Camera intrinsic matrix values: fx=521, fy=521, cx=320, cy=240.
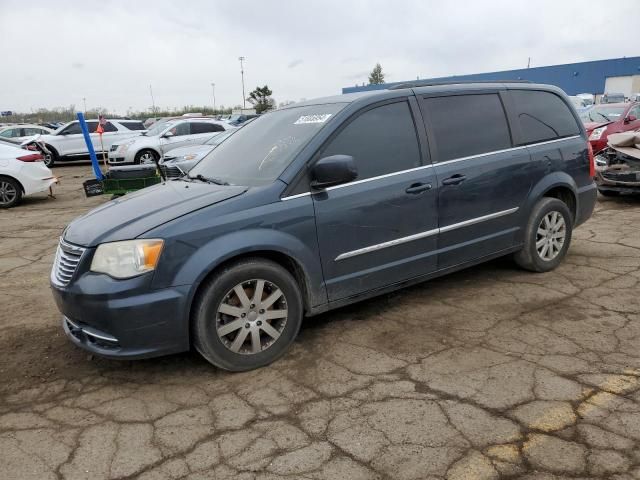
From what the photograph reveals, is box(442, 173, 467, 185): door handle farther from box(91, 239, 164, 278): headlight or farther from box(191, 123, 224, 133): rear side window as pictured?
box(191, 123, 224, 133): rear side window

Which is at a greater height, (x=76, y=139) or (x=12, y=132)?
(x=12, y=132)

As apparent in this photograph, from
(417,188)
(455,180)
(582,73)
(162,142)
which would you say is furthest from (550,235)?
(582,73)

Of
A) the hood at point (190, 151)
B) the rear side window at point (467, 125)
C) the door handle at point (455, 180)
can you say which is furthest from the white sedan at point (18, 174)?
the door handle at point (455, 180)

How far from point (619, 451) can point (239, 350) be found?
2152 mm

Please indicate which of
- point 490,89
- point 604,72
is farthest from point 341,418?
point 604,72

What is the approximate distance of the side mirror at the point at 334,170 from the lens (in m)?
3.42

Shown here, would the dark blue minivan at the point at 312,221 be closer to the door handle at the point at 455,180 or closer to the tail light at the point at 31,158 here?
the door handle at the point at 455,180

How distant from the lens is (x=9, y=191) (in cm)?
1084

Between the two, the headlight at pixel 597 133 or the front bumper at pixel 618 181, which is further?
the headlight at pixel 597 133

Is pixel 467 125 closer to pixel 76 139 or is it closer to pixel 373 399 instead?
pixel 373 399

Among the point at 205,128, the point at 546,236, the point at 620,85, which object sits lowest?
the point at 546,236

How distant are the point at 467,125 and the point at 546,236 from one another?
4.69ft

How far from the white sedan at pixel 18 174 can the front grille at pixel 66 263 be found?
28.2 ft

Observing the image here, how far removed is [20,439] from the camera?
2812 millimetres
